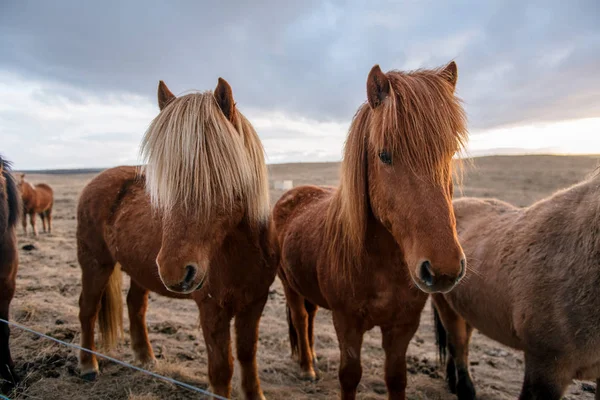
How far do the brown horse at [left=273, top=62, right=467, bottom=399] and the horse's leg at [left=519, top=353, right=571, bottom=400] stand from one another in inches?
31.8

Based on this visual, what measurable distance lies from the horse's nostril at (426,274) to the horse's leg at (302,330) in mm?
2519

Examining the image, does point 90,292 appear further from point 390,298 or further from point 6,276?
point 390,298

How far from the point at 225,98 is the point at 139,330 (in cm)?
292

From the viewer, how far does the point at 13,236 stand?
131 inches

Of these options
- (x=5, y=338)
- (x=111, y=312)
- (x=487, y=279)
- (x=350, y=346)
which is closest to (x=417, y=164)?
(x=350, y=346)

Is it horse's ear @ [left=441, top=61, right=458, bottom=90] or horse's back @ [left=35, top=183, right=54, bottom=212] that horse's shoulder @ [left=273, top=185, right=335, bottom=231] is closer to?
horse's ear @ [left=441, top=61, right=458, bottom=90]

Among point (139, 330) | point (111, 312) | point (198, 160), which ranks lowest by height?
point (139, 330)

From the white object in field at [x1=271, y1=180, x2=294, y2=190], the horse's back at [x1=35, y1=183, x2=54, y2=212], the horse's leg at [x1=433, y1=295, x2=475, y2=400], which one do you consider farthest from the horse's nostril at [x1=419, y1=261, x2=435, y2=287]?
the white object in field at [x1=271, y1=180, x2=294, y2=190]

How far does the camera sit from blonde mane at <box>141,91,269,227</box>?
2.01 m

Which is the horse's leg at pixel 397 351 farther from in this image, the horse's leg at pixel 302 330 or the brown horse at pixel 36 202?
the brown horse at pixel 36 202

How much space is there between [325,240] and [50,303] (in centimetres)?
466

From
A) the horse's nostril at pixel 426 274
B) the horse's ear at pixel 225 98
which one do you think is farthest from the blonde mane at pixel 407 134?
the horse's ear at pixel 225 98

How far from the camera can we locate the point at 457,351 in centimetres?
362

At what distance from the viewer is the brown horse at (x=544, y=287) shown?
7.34 ft
